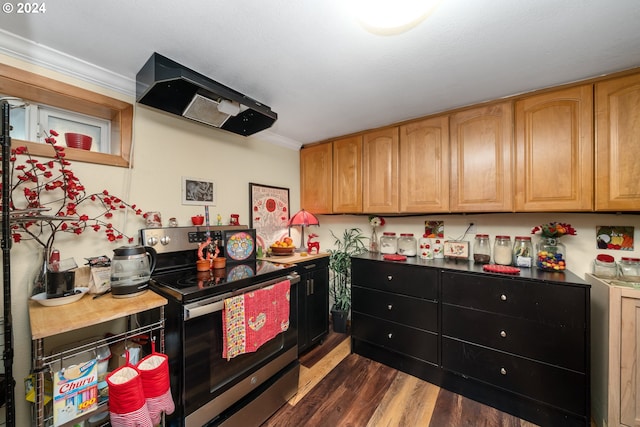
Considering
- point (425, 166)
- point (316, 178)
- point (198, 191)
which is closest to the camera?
point (198, 191)

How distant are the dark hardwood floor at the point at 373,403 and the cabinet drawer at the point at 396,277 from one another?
27.9 inches

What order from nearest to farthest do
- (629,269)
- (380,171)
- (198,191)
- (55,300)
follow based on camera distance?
(55,300) < (629,269) < (198,191) < (380,171)

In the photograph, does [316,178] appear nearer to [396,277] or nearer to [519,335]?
[396,277]

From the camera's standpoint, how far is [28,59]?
129cm

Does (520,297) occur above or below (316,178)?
below

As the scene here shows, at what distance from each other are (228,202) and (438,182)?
1.90 meters

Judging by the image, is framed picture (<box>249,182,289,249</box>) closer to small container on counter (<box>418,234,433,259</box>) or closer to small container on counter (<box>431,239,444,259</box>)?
small container on counter (<box>418,234,433,259</box>)

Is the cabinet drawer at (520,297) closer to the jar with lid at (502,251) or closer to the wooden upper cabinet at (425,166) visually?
the jar with lid at (502,251)

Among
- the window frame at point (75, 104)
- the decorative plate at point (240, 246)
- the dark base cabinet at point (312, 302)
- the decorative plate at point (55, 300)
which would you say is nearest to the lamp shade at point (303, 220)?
the dark base cabinet at point (312, 302)

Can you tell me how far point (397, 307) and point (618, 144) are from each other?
181 cm

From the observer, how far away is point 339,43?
126cm

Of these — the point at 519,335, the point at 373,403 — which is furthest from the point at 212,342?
the point at 519,335

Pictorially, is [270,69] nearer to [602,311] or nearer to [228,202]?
[228,202]

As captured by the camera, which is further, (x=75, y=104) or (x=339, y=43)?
(x=75, y=104)
